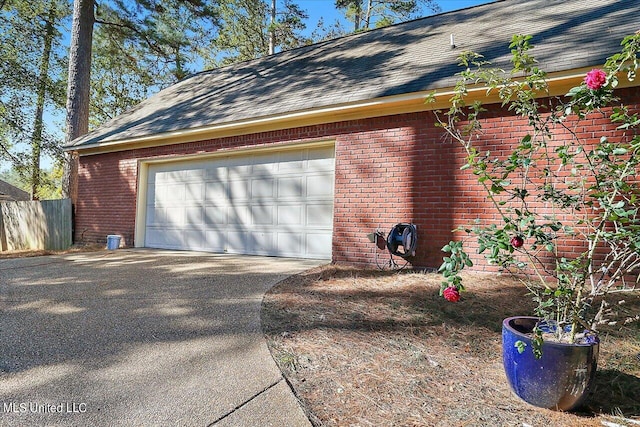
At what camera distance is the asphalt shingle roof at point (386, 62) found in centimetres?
503

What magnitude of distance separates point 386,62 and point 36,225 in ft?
32.6

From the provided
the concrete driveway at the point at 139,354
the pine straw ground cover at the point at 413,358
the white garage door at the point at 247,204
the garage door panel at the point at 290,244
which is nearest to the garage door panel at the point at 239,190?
the white garage door at the point at 247,204

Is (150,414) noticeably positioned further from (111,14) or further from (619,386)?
(111,14)

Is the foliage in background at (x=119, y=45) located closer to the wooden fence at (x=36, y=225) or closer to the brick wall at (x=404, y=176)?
the wooden fence at (x=36, y=225)

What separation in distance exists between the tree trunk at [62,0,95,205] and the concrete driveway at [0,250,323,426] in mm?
6952

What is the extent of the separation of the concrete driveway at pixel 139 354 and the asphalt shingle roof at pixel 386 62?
334 centimetres

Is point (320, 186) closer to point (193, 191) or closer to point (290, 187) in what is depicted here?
point (290, 187)

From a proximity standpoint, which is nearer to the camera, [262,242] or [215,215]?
[262,242]

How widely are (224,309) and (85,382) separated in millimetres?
1422

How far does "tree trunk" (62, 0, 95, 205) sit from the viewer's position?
10.5 m

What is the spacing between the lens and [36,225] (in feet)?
32.9

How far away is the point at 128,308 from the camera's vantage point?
3639mm

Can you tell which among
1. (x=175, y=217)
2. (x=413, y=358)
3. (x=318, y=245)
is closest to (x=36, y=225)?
(x=175, y=217)

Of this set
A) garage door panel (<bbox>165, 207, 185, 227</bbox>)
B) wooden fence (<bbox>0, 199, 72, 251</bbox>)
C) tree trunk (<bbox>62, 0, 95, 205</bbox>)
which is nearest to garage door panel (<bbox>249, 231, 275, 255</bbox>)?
garage door panel (<bbox>165, 207, 185, 227</bbox>)
